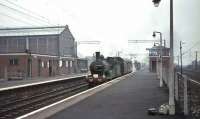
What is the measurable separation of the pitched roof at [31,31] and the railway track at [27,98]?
4801 cm

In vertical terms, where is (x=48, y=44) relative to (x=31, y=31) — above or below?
below

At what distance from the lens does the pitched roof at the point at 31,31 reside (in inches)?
3423

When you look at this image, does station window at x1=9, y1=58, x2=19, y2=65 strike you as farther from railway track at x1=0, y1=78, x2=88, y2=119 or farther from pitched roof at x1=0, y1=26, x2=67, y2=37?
pitched roof at x1=0, y1=26, x2=67, y2=37

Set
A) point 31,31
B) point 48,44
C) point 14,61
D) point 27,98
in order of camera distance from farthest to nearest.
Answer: point 31,31
point 48,44
point 14,61
point 27,98

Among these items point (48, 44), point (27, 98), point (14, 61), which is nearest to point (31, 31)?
point (48, 44)

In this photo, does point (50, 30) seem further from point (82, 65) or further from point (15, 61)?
point (15, 61)

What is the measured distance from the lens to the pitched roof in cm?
8694

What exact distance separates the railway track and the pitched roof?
48.0 metres

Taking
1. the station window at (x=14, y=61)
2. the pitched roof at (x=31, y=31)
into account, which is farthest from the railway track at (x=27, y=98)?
the pitched roof at (x=31, y=31)

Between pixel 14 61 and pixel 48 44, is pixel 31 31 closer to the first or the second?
pixel 48 44

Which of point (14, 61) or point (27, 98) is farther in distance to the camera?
point (14, 61)

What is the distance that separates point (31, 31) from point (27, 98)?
66.9 m

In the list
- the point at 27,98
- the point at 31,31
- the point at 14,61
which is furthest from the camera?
the point at 31,31

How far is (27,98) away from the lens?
23.5 meters
